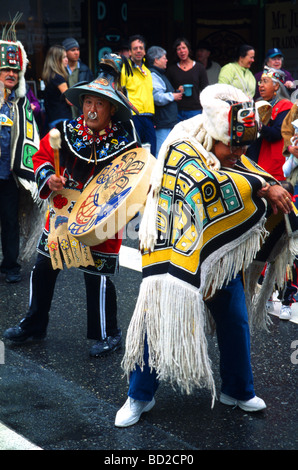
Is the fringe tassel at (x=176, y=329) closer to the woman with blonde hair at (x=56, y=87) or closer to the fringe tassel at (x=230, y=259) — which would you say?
the fringe tassel at (x=230, y=259)

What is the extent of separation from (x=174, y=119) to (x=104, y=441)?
6.47 m

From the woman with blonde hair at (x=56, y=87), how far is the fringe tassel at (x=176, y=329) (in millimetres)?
5614

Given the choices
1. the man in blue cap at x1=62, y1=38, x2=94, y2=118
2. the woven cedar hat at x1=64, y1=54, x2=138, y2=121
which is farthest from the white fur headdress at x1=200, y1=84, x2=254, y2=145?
the man in blue cap at x1=62, y1=38, x2=94, y2=118

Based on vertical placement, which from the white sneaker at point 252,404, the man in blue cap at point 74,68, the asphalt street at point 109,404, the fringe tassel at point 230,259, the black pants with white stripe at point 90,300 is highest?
the man in blue cap at point 74,68

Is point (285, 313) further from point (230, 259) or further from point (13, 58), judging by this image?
point (13, 58)

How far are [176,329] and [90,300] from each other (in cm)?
134

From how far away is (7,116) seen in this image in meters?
6.11

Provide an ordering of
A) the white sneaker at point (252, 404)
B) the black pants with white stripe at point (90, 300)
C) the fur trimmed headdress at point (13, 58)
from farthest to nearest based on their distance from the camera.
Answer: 1. the fur trimmed headdress at point (13, 58)
2. the black pants with white stripe at point (90, 300)
3. the white sneaker at point (252, 404)

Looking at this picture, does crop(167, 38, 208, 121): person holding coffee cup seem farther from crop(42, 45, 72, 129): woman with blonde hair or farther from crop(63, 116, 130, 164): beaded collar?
crop(63, 116, 130, 164): beaded collar

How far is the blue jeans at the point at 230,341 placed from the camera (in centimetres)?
373

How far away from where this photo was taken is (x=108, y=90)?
175 inches

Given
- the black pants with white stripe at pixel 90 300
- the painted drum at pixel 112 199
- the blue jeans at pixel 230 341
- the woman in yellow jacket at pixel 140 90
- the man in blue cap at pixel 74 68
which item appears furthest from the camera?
the man in blue cap at pixel 74 68

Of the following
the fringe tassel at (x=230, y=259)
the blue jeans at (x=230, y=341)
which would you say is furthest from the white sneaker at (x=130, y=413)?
the fringe tassel at (x=230, y=259)
